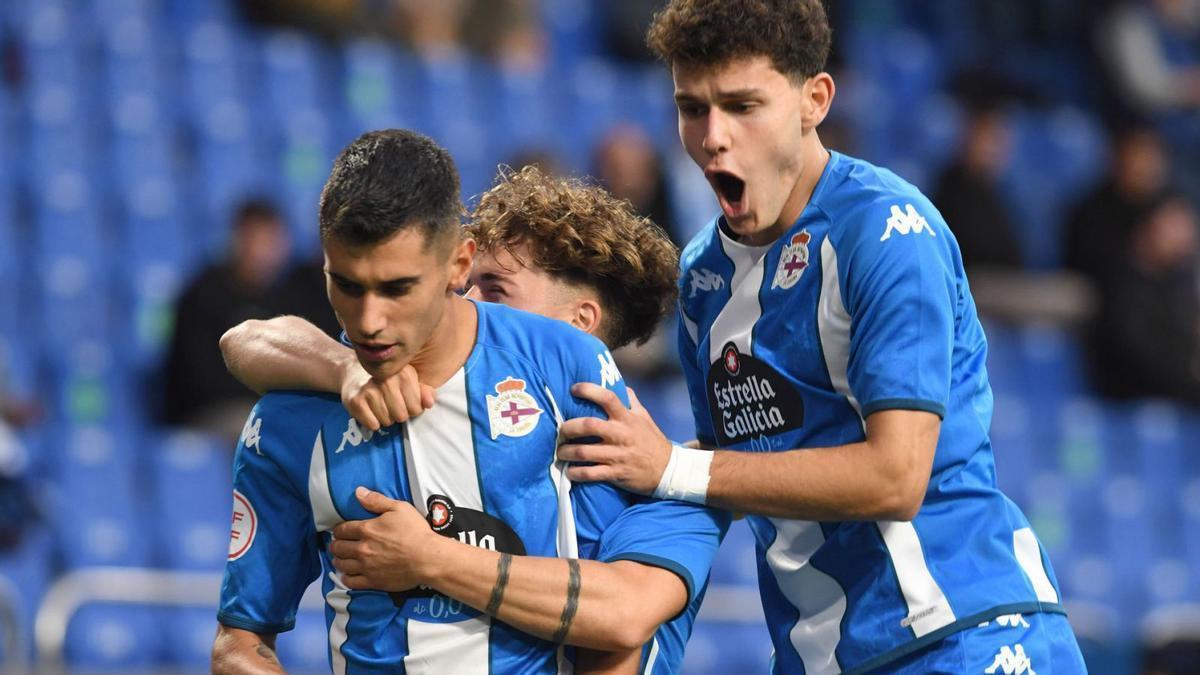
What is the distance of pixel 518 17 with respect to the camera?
1114 centimetres

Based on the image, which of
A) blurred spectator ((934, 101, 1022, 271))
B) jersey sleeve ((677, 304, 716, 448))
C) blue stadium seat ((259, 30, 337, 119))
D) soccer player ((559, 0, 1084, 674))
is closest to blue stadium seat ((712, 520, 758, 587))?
blurred spectator ((934, 101, 1022, 271))

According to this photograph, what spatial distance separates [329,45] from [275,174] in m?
1.18

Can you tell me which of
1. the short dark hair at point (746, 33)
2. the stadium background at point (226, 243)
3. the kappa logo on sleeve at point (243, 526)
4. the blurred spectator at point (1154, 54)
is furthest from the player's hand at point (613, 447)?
the blurred spectator at point (1154, 54)

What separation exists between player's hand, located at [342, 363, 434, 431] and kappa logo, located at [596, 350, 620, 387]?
1.18ft

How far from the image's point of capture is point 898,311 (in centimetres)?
347

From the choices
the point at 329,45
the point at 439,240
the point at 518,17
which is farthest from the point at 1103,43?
the point at 439,240

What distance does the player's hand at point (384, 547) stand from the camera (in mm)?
3123

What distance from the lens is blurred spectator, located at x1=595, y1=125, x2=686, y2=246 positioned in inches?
374

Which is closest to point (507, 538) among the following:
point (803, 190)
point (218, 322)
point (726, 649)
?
point (803, 190)

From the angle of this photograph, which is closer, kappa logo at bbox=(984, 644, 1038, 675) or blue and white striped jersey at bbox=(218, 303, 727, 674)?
blue and white striped jersey at bbox=(218, 303, 727, 674)

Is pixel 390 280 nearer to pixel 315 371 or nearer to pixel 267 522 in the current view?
pixel 315 371

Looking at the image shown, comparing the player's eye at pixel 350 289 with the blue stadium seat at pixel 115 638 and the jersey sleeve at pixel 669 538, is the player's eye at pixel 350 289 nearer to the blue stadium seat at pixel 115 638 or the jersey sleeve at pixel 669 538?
the jersey sleeve at pixel 669 538

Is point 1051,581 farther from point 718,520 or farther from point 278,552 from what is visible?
point 278,552

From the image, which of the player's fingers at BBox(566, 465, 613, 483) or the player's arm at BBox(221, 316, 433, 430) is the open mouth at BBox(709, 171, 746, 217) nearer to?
the player's fingers at BBox(566, 465, 613, 483)
